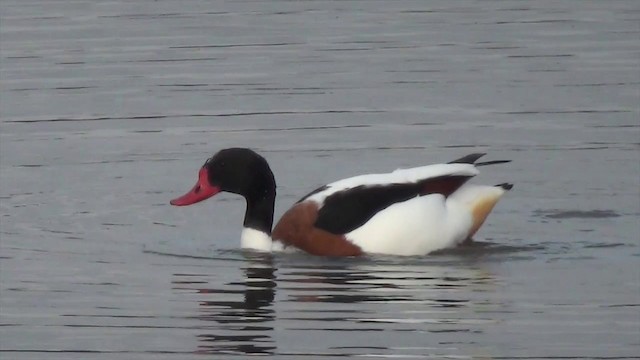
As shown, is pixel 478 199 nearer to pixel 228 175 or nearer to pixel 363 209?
pixel 363 209

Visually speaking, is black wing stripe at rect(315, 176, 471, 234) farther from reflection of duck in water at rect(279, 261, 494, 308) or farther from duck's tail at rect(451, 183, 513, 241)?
duck's tail at rect(451, 183, 513, 241)

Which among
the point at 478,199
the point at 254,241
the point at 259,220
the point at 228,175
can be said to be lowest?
the point at 254,241

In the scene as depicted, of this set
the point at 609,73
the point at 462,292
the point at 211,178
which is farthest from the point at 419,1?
the point at 462,292

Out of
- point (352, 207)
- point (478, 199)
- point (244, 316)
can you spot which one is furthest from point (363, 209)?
point (244, 316)

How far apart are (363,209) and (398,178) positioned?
333 mm

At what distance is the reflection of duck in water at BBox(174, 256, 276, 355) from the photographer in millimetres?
10508

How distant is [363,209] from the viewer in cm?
1327

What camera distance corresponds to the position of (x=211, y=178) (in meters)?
13.5

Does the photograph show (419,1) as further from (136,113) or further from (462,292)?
(462,292)

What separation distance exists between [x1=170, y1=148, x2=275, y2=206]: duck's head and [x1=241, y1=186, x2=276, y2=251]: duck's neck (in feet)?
0.32

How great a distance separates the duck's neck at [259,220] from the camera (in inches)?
528

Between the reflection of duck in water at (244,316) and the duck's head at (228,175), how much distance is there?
742 millimetres

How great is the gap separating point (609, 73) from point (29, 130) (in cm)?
550

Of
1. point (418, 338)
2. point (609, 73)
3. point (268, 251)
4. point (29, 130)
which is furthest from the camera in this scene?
point (609, 73)
